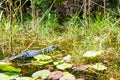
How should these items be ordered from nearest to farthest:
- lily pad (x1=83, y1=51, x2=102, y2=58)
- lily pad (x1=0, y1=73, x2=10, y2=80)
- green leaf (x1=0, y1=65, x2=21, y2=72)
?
lily pad (x1=0, y1=73, x2=10, y2=80) → green leaf (x1=0, y1=65, x2=21, y2=72) → lily pad (x1=83, y1=51, x2=102, y2=58)

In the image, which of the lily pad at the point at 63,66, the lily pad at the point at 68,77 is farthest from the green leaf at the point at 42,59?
the lily pad at the point at 68,77

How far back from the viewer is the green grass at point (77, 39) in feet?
6.50

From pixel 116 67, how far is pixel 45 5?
1484 millimetres

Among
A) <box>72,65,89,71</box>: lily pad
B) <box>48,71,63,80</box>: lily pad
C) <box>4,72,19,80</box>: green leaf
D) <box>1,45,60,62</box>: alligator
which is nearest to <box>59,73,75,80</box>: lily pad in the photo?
<box>48,71,63,80</box>: lily pad

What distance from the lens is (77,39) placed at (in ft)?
8.04

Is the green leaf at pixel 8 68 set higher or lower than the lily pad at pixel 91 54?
lower

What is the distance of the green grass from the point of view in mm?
1981

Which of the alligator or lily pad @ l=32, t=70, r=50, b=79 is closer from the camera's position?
lily pad @ l=32, t=70, r=50, b=79

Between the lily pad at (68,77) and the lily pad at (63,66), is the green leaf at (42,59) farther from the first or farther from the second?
the lily pad at (68,77)

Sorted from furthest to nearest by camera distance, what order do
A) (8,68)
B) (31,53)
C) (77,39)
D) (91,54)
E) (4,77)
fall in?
(77,39)
(31,53)
(91,54)
(8,68)
(4,77)

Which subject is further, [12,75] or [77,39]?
[77,39]

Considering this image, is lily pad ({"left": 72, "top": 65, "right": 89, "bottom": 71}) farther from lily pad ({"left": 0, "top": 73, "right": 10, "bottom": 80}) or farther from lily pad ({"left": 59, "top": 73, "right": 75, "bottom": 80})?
lily pad ({"left": 0, "top": 73, "right": 10, "bottom": 80})

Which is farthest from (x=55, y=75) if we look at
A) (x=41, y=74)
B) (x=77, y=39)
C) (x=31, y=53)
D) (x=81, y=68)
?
(x=77, y=39)

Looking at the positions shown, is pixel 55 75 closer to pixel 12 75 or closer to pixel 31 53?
pixel 12 75
